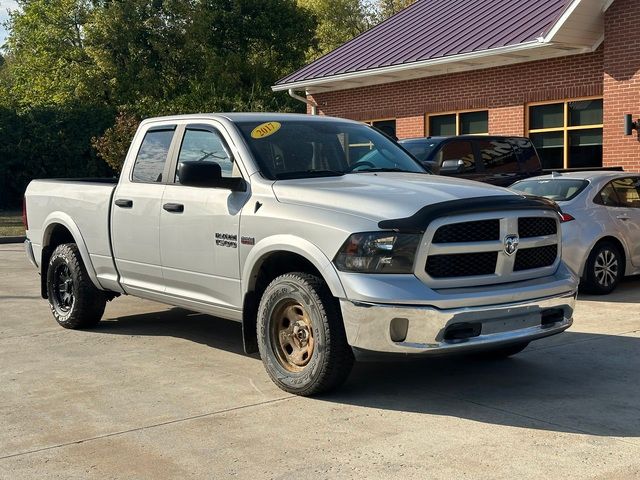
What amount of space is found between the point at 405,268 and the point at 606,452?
1.58 metres

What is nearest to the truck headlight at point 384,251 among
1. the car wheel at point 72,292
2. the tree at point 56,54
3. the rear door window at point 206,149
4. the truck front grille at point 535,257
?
the truck front grille at point 535,257

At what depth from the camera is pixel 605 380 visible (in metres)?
6.22

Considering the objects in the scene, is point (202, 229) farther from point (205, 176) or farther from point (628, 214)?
point (628, 214)

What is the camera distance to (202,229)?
21.7ft

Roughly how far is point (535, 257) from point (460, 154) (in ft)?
24.1

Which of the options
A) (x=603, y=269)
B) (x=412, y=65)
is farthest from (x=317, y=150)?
(x=412, y=65)

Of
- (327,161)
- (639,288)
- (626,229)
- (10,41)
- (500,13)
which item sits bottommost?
(639,288)

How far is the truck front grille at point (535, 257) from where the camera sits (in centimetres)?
582

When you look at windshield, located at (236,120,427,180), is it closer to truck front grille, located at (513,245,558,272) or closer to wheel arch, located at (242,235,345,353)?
wheel arch, located at (242,235,345,353)

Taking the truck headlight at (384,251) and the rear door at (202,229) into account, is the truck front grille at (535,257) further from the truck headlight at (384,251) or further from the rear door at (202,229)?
the rear door at (202,229)

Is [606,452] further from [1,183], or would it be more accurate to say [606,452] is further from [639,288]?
[1,183]

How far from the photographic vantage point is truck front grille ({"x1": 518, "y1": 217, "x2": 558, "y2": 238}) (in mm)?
5832

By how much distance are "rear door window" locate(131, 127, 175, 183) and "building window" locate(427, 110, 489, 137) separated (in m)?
12.1

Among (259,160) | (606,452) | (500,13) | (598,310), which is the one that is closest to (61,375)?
(259,160)
